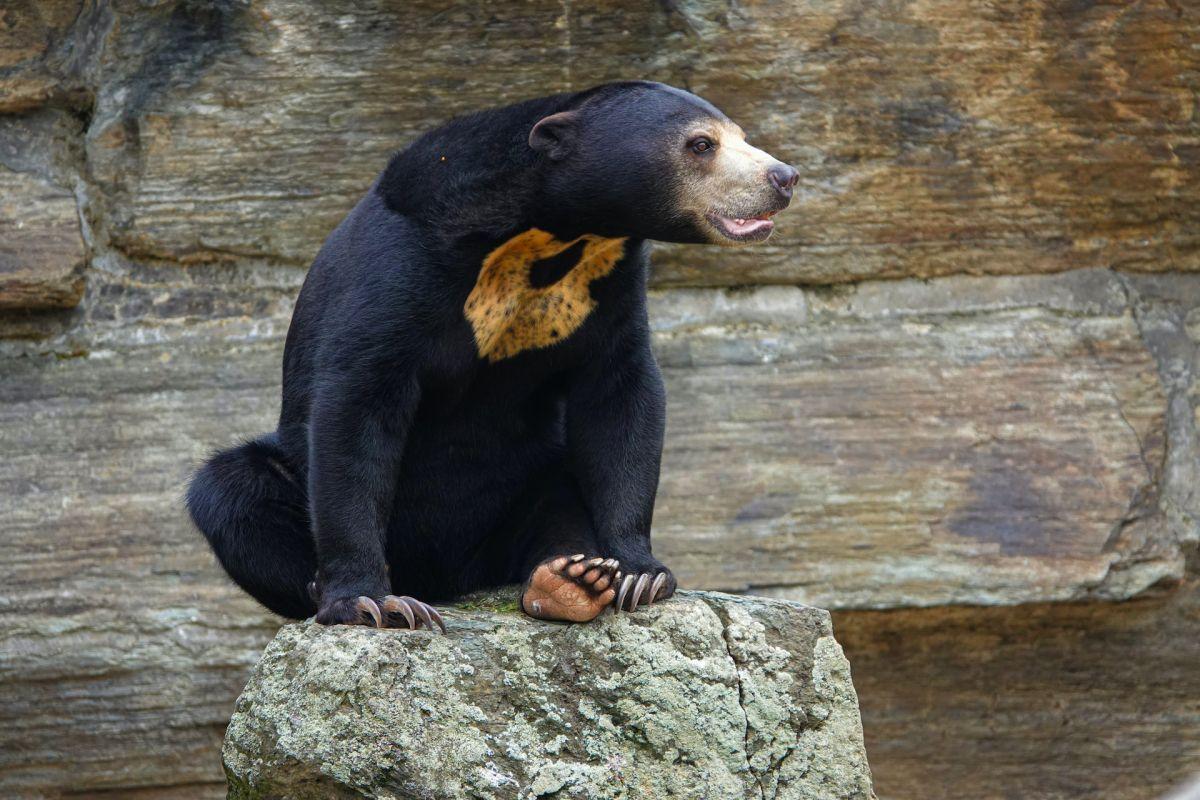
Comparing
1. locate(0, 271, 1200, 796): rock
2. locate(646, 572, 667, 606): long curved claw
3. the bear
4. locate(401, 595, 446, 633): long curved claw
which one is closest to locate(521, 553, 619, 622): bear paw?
the bear

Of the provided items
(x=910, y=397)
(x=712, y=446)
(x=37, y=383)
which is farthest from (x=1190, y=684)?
(x=37, y=383)

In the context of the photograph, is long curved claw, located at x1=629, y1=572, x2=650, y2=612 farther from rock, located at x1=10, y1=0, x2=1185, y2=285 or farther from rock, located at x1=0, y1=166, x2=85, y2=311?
rock, located at x1=0, y1=166, x2=85, y2=311

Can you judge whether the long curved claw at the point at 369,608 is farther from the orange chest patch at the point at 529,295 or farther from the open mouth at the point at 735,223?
the open mouth at the point at 735,223

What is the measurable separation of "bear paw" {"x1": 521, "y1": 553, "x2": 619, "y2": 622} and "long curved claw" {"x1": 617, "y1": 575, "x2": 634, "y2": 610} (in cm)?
4

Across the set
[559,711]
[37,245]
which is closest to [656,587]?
[559,711]

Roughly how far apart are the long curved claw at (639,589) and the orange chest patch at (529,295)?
0.72 meters

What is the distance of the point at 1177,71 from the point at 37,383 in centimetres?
433

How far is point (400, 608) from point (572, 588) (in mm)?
413

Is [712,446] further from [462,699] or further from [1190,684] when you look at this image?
[462,699]

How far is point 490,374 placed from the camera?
14.7 ft

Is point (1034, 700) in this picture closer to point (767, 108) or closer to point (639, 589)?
point (767, 108)

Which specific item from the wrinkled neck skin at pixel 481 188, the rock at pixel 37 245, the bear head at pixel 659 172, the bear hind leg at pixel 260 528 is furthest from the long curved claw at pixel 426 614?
the rock at pixel 37 245

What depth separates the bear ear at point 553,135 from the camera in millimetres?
4309

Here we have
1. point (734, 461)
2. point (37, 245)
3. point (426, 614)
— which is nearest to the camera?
point (426, 614)
